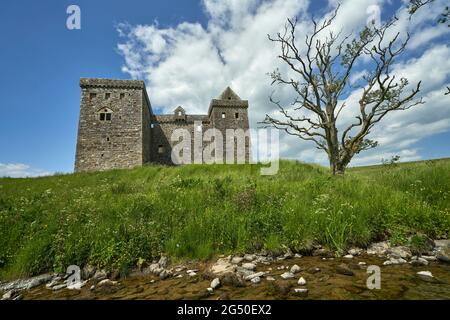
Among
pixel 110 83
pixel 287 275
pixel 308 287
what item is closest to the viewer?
pixel 308 287

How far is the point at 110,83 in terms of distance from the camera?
30859 millimetres

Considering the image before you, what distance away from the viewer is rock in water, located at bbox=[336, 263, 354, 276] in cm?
379

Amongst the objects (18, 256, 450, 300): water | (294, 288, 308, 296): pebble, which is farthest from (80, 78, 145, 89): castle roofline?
(294, 288, 308, 296): pebble

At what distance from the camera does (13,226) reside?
665 cm

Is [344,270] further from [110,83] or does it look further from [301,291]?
[110,83]

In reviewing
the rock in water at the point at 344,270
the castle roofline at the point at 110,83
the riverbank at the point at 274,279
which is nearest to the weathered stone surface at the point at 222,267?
the riverbank at the point at 274,279

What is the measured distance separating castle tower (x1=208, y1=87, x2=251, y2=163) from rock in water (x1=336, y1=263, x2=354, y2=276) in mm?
33456

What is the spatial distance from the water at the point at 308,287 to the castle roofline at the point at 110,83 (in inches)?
1233

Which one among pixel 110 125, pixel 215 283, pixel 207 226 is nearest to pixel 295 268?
pixel 215 283

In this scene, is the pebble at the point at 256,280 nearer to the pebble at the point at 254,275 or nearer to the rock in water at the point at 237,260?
the pebble at the point at 254,275

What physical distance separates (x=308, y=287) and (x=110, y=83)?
113 feet
